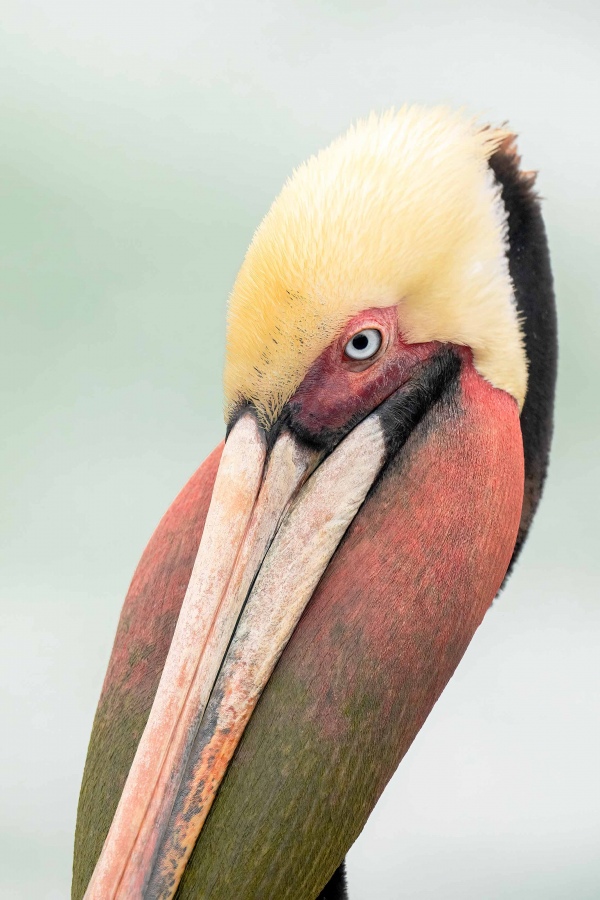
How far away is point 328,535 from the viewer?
1475 millimetres

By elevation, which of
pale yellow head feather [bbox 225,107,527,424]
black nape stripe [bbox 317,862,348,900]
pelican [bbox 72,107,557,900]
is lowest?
black nape stripe [bbox 317,862,348,900]

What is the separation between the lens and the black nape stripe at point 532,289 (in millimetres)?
1659

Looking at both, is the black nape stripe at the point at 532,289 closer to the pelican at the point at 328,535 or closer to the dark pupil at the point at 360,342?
the pelican at the point at 328,535

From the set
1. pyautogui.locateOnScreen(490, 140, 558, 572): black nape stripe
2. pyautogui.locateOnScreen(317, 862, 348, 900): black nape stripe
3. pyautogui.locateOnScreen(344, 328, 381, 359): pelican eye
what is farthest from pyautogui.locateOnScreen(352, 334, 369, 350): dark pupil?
pyautogui.locateOnScreen(317, 862, 348, 900): black nape stripe

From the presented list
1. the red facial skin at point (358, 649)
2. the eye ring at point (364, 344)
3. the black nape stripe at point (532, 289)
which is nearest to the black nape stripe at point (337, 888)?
the red facial skin at point (358, 649)

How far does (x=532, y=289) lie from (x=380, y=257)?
0.38 m

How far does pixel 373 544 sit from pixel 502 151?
2.32ft

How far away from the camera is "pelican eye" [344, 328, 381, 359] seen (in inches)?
57.8

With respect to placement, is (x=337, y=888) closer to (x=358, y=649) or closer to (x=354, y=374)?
(x=358, y=649)

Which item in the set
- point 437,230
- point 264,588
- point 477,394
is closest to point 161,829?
point 264,588

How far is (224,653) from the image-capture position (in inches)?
55.9

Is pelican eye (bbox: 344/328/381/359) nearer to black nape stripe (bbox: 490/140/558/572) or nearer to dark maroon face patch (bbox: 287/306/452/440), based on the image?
dark maroon face patch (bbox: 287/306/452/440)

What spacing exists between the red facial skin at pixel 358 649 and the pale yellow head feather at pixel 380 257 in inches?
1.6

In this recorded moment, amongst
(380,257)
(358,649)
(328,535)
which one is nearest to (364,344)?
(380,257)
